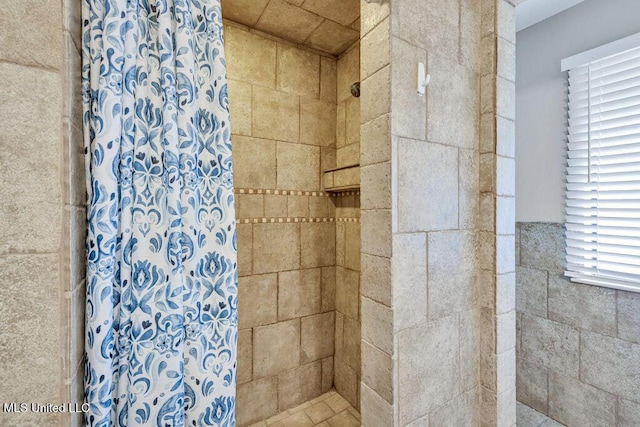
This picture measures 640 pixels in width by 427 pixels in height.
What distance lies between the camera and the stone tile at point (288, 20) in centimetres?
157

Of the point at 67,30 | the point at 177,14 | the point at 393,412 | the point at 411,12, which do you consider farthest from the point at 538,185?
the point at 67,30

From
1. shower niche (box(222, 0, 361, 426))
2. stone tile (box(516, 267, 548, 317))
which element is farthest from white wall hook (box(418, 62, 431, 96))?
stone tile (box(516, 267, 548, 317))

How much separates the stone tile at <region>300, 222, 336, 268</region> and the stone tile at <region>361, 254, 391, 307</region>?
3.17ft

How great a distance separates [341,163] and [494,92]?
3.59 ft

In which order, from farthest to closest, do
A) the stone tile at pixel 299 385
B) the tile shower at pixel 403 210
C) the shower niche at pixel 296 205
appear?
the stone tile at pixel 299 385
the shower niche at pixel 296 205
the tile shower at pixel 403 210

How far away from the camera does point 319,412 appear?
1.85m

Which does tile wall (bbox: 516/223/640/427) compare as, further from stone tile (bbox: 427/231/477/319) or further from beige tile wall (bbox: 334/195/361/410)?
beige tile wall (bbox: 334/195/361/410)

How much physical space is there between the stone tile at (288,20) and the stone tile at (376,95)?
0.96m

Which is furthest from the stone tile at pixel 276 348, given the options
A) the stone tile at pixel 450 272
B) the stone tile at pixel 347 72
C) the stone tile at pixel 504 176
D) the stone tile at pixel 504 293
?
the stone tile at pixel 347 72

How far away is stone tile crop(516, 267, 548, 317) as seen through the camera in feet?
5.80

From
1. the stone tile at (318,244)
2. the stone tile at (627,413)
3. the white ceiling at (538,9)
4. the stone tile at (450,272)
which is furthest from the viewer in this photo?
the stone tile at (318,244)

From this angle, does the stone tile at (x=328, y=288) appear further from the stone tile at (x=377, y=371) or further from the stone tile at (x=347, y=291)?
the stone tile at (x=377, y=371)

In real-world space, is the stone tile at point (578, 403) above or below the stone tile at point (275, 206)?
below

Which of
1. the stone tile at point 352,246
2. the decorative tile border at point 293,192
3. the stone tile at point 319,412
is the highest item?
the decorative tile border at point 293,192
